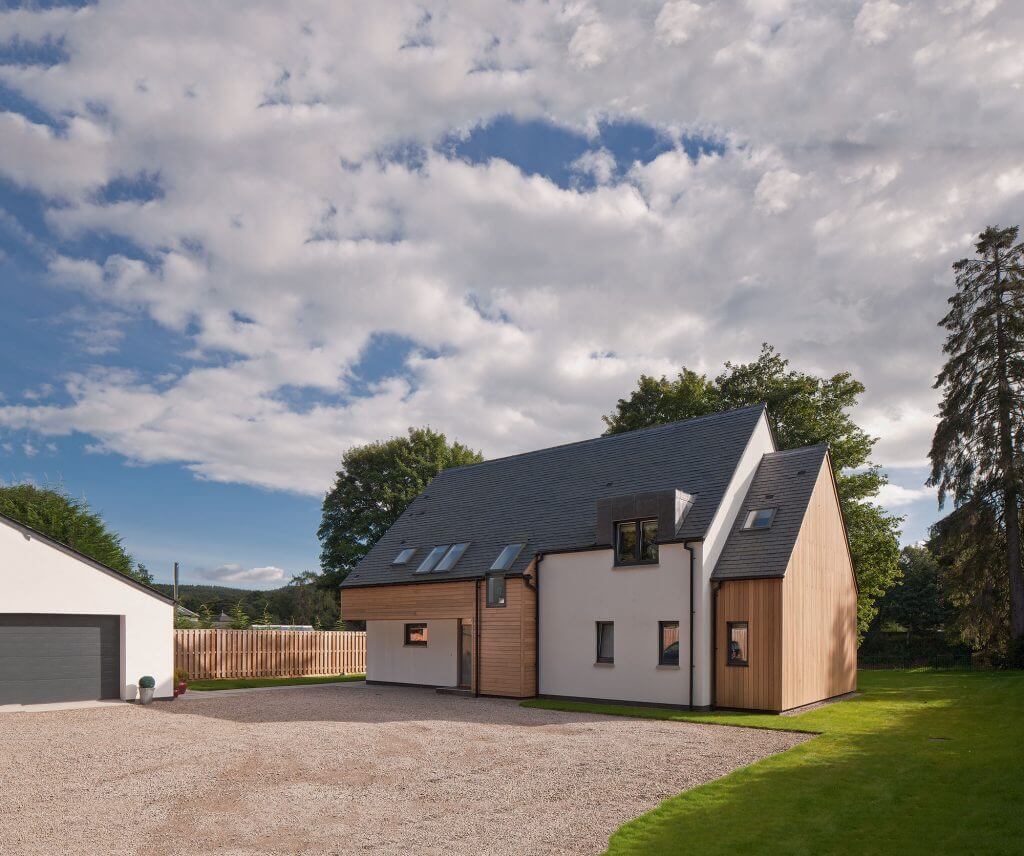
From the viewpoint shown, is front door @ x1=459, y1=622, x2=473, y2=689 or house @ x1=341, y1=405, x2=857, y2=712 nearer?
house @ x1=341, y1=405, x2=857, y2=712

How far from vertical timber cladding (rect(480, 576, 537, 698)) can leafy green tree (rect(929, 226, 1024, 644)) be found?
1915 cm

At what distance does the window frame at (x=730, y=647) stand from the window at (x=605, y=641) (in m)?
3.02

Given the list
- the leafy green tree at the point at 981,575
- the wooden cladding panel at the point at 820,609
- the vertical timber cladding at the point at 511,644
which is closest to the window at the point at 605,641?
the vertical timber cladding at the point at 511,644

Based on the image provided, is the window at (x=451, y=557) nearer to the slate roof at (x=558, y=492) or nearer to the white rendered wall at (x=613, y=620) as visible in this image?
the slate roof at (x=558, y=492)

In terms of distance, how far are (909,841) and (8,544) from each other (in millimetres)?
19566

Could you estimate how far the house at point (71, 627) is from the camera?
64.3ft

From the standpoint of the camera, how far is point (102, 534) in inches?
1435

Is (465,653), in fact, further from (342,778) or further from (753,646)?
(342,778)

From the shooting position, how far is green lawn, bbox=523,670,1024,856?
837 centimetres

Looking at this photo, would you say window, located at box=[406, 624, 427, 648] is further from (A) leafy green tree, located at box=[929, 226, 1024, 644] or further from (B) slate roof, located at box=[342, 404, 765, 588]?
(A) leafy green tree, located at box=[929, 226, 1024, 644]

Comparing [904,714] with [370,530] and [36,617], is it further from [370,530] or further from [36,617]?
[370,530]

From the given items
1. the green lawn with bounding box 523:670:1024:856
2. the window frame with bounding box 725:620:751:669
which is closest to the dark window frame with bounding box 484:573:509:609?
the window frame with bounding box 725:620:751:669

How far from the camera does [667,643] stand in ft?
65.8

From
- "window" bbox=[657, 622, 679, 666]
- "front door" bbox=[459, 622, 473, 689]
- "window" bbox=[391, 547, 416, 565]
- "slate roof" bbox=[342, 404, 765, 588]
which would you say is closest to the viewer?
"window" bbox=[657, 622, 679, 666]
